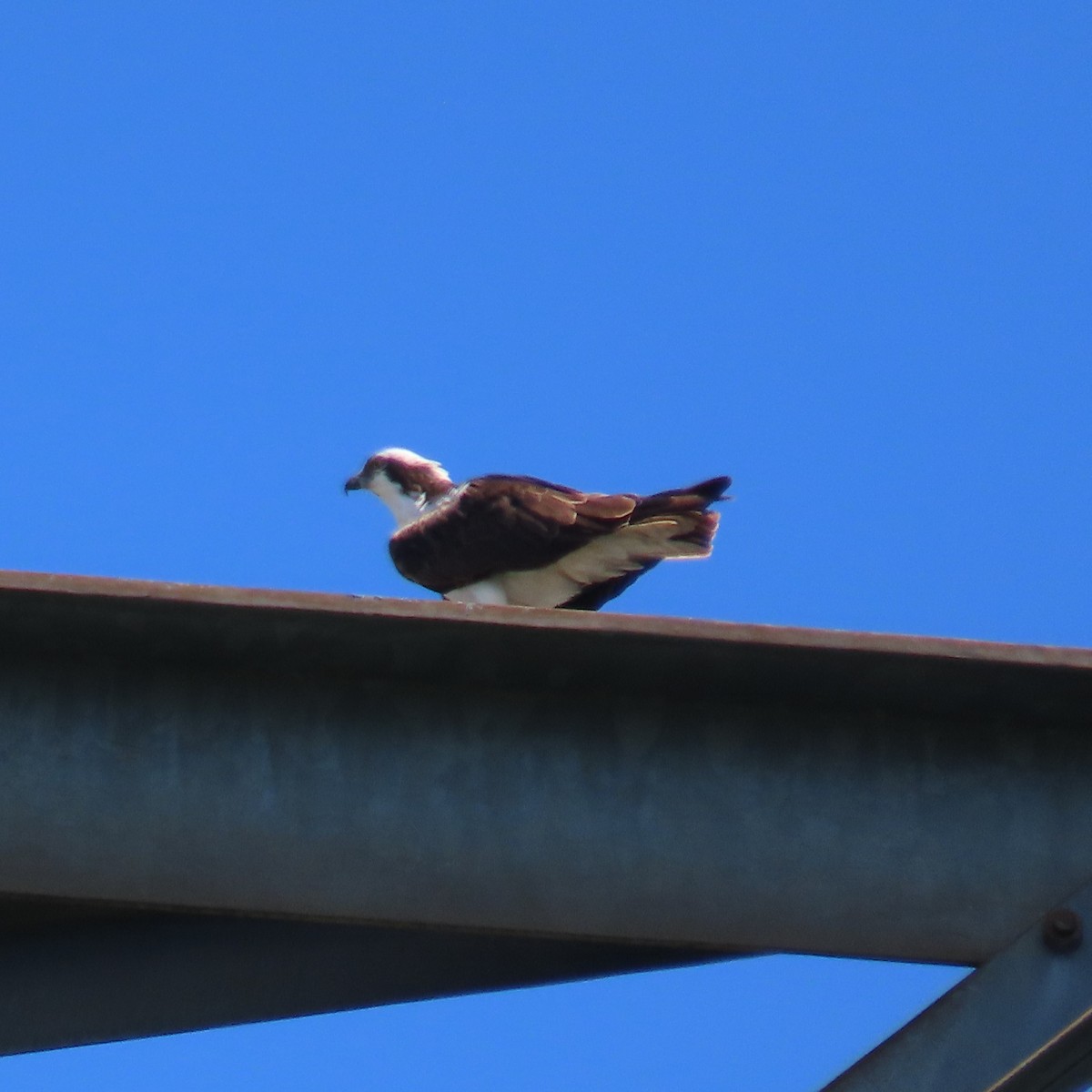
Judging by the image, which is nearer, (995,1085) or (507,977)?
(995,1085)

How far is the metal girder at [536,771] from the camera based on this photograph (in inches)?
104

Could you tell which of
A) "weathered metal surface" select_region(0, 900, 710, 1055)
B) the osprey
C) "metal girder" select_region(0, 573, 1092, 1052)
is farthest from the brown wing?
"metal girder" select_region(0, 573, 1092, 1052)

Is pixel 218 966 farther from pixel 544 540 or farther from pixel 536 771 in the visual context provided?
pixel 544 540

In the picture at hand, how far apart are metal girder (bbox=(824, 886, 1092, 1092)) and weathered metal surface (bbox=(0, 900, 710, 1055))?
1.65 ft

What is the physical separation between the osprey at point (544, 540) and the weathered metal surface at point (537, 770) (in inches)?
147

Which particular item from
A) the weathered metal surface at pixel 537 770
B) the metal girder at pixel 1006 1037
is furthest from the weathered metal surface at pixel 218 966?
the metal girder at pixel 1006 1037

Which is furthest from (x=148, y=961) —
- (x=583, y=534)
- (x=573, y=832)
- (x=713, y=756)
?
(x=583, y=534)

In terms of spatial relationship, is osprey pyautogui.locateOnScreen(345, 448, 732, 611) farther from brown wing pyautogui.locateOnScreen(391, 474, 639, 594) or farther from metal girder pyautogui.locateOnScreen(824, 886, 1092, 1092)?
metal girder pyautogui.locateOnScreen(824, 886, 1092, 1092)

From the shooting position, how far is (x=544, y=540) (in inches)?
274

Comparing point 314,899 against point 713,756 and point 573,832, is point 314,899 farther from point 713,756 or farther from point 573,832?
point 713,756

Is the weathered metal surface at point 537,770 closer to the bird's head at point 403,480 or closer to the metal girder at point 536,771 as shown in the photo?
the metal girder at point 536,771

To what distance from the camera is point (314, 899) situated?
2.63m

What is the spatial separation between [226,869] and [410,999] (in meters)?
0.48

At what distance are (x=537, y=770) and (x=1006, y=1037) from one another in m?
0.77
